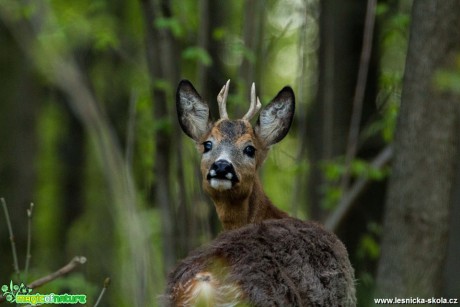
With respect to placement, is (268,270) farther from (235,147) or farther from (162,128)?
(162,128)

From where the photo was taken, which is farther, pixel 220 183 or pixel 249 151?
pixel 249 151

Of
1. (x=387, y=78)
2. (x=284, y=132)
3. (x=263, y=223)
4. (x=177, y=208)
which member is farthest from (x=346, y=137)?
(x=263, y=223)

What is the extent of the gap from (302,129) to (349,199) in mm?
1096

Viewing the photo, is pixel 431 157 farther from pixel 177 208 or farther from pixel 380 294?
pixel 177 208

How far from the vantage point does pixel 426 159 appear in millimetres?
8227

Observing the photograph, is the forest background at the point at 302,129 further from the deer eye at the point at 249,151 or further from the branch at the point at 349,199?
the deer eye at the point at 249,151

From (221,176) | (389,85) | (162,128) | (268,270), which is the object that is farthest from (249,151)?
(389,85)

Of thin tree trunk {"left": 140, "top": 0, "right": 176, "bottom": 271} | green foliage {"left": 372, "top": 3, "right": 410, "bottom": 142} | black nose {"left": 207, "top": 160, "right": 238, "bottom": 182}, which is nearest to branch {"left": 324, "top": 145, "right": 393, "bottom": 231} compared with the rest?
green foliage {"left": 372, "top": 3, "right": 410, "bottom": 142}

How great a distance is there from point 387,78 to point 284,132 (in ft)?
8.36

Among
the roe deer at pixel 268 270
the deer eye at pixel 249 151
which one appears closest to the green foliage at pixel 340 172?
the deer eye at pixel 249 151

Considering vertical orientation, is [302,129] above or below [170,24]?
below

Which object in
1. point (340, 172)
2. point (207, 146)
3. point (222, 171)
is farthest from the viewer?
point (340, 172)

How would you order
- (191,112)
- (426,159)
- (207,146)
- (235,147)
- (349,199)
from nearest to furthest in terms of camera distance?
(235,147) < (207,146) < (426,159) < (191,112) < (349,199)

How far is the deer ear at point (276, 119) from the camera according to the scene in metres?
8.48
